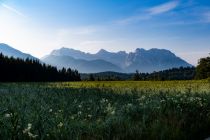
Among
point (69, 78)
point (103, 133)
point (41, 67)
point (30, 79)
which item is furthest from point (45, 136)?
point (69, 78)

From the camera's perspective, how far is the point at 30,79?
459ft

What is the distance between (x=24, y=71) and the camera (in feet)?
448

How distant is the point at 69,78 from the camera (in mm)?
168625

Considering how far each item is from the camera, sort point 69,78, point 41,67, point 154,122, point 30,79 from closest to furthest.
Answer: point 154,122, point 30,79, point 41,67, point 69,78

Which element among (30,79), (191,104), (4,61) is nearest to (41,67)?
(30,79)

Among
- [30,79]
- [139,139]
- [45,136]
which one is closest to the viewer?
[45,136]

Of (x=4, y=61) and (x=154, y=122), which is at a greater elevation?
(x=4, y=61)

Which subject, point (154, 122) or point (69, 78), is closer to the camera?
point (154, 122)

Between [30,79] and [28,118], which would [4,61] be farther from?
[28,118]

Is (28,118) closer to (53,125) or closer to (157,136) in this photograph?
(53,125)

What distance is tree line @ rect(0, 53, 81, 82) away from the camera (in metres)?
129

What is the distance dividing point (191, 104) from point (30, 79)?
126m

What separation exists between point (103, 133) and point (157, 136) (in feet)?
5.40

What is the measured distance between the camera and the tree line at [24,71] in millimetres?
128875
